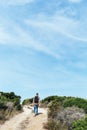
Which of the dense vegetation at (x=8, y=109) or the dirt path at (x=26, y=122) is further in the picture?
the dense vegetation at (x=8, y=109)

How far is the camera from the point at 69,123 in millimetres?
30375

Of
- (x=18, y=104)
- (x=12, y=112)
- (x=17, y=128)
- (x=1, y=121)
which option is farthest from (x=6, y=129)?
(x=18, y=104)

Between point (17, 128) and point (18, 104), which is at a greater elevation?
point (18, 104)

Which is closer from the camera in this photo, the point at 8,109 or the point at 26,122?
the point at 26,122

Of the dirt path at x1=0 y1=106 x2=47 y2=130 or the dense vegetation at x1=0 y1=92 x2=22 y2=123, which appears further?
the dense vegetation at x1=0 y1=92 x2=22 y2=123

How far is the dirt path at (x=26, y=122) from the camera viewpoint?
31.2 metres

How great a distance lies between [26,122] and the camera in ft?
108

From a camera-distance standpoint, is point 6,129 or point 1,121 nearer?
point 6,129

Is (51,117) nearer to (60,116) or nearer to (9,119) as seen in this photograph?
(60,116)

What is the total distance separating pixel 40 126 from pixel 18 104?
33.6ft

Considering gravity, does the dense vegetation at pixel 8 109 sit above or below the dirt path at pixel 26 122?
above

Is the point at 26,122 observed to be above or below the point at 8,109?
below

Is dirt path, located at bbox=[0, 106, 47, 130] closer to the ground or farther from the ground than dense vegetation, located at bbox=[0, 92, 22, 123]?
closer to the ground

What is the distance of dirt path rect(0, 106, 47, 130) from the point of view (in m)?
31.2
